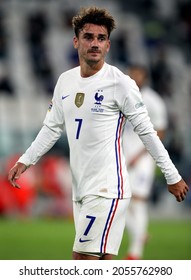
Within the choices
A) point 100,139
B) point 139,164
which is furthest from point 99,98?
point 139,164

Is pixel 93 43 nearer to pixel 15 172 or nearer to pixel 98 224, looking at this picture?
pixel 15 172

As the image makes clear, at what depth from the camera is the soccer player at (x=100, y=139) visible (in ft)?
21.6

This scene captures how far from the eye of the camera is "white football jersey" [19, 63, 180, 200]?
21.6 feet

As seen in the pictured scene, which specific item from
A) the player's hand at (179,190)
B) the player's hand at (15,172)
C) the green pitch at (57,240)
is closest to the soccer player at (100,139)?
the player's hand at (179,190)

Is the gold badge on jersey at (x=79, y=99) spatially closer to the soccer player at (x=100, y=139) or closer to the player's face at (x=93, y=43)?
the soccer player at (x=100, y=139)

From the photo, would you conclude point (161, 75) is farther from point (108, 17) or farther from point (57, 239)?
point (108, 17)

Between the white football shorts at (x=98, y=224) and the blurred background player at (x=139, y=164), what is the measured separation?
3897 mm

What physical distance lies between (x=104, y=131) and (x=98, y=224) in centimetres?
67

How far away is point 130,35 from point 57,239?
11.9 m

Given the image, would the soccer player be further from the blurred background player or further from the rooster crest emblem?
the blurred background player

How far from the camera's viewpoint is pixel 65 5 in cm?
2595

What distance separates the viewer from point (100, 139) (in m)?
6.63

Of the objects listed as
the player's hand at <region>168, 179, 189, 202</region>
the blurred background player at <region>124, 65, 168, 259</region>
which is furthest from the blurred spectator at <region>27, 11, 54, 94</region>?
the player's hand at <region>168, 179, 189, 202</region>
